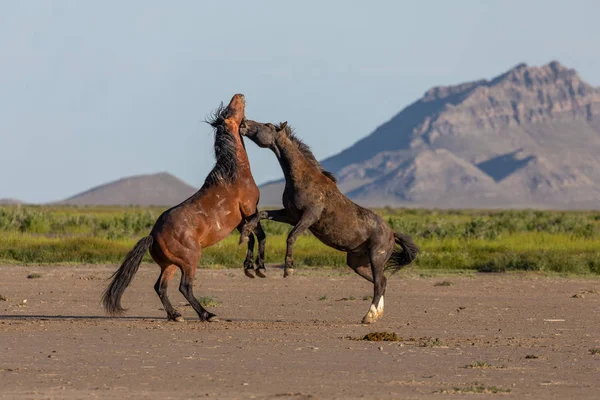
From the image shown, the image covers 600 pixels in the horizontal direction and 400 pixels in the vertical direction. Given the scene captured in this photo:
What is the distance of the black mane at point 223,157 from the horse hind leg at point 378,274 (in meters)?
2.04

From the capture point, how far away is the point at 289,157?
610 inches

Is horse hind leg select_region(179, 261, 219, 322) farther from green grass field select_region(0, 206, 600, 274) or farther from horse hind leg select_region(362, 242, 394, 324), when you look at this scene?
green grass field select_region(0, 206, 600, 274)

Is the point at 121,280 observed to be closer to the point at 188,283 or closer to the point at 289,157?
the point at 188,283

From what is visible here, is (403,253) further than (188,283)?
Yes

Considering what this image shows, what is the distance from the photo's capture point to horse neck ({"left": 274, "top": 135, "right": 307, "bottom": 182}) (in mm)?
15414

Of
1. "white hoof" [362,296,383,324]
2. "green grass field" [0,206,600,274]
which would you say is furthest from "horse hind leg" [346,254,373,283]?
"green grass field" [0,206,600,274]

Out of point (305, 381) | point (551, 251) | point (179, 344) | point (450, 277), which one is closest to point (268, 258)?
point (450, 277)

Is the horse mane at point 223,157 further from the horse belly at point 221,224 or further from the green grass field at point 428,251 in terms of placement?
the green grass field at point 428,251

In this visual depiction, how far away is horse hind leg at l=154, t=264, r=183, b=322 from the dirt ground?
222 mm

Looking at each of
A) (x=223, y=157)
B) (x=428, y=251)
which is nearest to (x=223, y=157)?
(x=223, y=157)

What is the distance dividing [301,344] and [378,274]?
2383 mm

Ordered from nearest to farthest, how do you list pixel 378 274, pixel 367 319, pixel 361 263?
pixel 378 274, pixel 367 319, pixel 361 263

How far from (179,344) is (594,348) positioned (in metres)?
4.54

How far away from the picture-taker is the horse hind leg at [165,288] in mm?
15586
